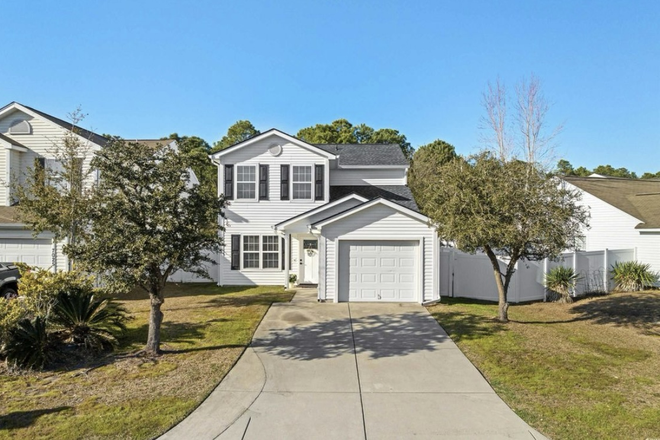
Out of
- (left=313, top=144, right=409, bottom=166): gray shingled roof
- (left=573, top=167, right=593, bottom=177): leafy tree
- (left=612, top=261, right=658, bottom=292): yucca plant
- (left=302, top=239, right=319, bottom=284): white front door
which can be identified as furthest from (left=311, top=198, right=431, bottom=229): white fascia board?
(left=573, top=167, right=593, bottom=177): leafy tree

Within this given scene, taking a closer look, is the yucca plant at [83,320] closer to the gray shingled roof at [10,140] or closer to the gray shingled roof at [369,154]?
the gray shingled roof at [10,140]

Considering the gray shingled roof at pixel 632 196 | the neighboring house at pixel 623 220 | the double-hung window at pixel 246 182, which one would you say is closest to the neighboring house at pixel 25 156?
the double-hung window at pixel 246 182

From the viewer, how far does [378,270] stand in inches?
522

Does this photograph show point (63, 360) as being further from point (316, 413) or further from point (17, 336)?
point (316, 413)

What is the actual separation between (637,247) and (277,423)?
65.3ft

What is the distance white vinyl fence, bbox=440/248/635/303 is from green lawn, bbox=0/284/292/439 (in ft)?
27.7

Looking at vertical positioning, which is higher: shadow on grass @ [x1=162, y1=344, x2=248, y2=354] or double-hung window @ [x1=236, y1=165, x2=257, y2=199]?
double-hung window @ [x1=236, y1=165, x2=257, y2=199]

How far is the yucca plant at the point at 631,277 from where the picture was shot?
15.9 meters

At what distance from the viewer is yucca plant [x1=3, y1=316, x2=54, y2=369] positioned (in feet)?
22.9

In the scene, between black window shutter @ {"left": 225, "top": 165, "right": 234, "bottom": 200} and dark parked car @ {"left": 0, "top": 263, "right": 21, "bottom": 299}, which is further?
black window shutter @ {"left": 225, "top": 165, "right": 234, "bottom": 200}

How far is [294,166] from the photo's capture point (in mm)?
16891

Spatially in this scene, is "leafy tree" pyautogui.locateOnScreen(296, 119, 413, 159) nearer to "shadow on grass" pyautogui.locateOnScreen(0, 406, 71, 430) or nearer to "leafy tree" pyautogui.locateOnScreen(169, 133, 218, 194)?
"leafy tree" pyautogui.locateOnScreen(169, 133, 218, 194)

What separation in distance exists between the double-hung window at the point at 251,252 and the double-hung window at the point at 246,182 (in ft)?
6.37

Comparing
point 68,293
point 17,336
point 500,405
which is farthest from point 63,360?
point 500,405
